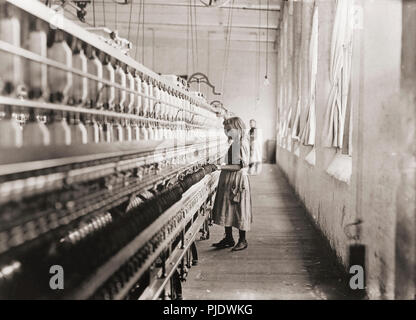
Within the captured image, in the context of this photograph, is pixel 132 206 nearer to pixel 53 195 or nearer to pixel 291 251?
pixel 53 195

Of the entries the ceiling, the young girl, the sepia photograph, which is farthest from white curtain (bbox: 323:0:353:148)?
the ceiling

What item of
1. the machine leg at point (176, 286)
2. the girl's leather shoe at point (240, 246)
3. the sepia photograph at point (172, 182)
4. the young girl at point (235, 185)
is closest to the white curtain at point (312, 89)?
the sepia photograph at point (172, 182)

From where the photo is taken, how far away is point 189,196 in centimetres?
444

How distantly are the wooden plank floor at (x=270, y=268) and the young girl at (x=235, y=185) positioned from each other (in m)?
0.41

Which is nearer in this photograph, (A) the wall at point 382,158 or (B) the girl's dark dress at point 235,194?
(A) the wall at point 382,158

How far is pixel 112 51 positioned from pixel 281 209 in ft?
21.2

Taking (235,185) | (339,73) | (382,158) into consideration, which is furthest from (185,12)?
(382,158)

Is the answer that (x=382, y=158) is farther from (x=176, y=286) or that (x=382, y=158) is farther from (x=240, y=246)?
(x=240, y=246)

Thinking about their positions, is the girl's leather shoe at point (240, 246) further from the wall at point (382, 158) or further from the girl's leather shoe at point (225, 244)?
the wall at point (382, 158)

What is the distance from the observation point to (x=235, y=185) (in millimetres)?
5434

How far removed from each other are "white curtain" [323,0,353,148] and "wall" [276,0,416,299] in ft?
2.90

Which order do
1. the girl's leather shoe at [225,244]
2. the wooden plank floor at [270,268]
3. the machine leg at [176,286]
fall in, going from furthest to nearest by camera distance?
the girl's leather shoe at [225,244]
the wooden plank floor at [270,268]
the machine leg at [176,286]

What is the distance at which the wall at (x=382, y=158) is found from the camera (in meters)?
2.63
